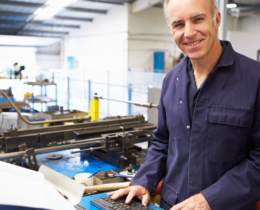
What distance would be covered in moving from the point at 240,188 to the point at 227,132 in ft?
0.59

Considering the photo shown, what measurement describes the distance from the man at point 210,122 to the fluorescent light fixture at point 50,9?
771 centimetres

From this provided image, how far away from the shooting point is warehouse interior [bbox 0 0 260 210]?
1.68 m

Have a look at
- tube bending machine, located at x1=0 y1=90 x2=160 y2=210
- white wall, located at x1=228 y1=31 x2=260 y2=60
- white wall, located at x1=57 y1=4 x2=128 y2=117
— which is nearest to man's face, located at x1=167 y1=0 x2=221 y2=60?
tube bending machine, located at x1=0 y1=90 x2=160 y2=210

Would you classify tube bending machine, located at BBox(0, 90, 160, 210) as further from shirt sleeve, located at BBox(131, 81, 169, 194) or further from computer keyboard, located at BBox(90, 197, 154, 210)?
computer keyboard, located at BBox(90, 197, 154, 210)

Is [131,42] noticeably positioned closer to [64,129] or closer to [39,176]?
[64,129]

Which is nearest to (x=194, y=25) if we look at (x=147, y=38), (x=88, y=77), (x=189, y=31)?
(x=189, y=31)

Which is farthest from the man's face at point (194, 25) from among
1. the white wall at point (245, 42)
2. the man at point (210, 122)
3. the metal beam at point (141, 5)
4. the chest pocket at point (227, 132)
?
the metal beam at point (141, 5)

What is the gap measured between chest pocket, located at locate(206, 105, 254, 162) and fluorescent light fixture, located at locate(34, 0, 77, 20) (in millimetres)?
7844

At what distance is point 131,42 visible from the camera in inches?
368

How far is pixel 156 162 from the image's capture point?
1.09 metres

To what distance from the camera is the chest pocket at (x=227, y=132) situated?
876mm

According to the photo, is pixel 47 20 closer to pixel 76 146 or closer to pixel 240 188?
pixel 76 146

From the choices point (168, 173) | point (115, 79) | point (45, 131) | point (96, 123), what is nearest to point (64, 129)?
point (45, 131)

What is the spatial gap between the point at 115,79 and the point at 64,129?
4822 mm
